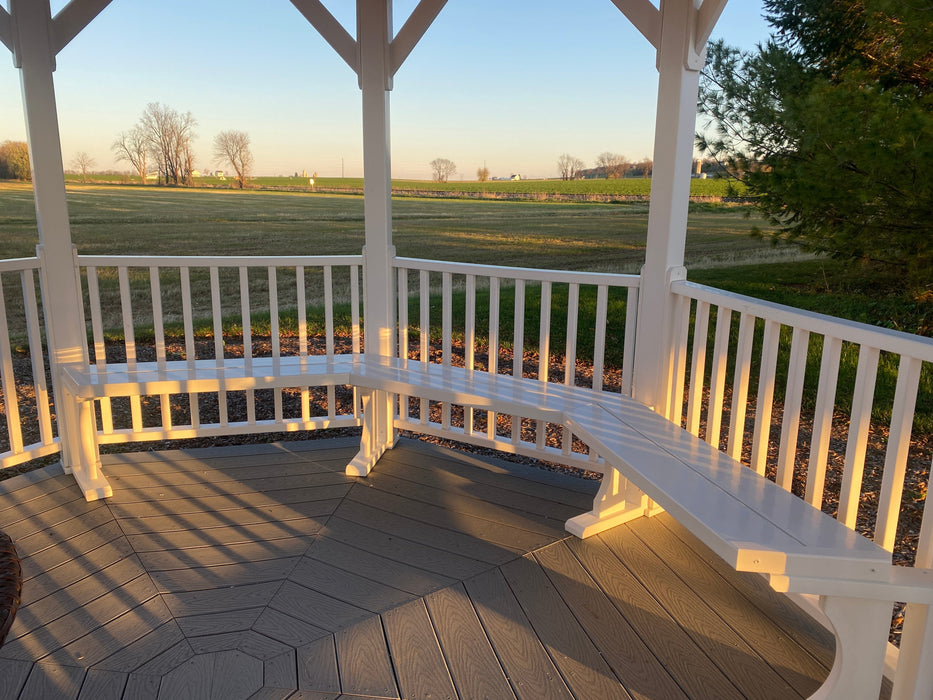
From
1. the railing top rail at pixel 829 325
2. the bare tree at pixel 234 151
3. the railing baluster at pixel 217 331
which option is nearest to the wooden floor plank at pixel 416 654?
the railing top rail at pixel 829 325

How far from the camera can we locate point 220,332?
11.4ft

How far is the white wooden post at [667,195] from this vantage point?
2525 millimetres

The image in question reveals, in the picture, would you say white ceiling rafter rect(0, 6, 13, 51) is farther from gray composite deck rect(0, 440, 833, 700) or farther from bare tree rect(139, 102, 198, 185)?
bare tree rect(139, 102, 198, 185)

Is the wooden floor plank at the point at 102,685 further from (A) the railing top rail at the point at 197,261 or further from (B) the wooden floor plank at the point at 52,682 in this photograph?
(A) the railing top rail at the point at 197,261

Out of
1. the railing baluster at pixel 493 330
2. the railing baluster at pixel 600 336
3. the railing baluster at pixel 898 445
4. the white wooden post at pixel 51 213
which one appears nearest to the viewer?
the railing baluster at pixel 898 445

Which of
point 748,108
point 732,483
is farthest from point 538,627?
point 748,108

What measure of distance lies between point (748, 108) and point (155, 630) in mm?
5910

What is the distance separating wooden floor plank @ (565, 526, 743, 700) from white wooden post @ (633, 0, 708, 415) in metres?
0.67

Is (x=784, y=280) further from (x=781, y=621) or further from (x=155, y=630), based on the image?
(x=155, y=630)

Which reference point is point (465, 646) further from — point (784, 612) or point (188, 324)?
point (188, 324)

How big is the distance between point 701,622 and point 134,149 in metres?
10.4

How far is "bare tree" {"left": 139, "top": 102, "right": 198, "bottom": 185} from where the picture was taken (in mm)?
10289

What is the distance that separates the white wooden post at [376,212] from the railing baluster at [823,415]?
1.98 meters

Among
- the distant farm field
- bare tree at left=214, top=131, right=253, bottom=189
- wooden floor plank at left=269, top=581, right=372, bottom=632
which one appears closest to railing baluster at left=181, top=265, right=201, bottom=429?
wooden floor plank at left=269, top=581, right=372, bottom=632
